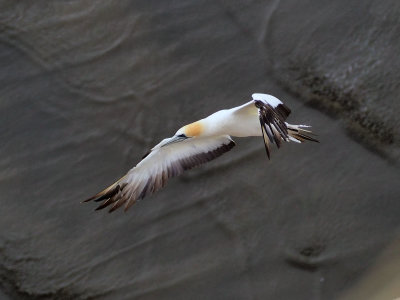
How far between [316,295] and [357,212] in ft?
2.13

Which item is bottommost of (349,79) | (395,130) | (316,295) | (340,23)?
(316,295)

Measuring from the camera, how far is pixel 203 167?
5.32 m

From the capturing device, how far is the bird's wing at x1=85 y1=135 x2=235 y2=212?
14.3 feet

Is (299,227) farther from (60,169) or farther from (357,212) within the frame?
(60,169)

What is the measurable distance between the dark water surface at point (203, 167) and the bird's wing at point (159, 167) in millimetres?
625

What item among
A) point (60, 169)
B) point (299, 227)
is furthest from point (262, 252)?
point (60, 169)

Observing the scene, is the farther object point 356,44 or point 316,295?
point 356,44

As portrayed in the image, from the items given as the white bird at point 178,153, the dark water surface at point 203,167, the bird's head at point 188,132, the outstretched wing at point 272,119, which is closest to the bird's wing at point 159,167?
the white bird at point 178,153

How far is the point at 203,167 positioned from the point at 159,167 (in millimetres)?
861

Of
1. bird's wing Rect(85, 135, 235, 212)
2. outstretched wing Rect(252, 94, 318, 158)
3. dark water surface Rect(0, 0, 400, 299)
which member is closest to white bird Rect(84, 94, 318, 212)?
bird's wing Rect(85, 135, 235, 212)

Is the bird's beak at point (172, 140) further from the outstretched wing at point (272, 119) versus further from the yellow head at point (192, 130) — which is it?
the outstretched wing at point (272, 119)

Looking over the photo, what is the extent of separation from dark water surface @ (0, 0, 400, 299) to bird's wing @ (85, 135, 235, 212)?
2.05 feet

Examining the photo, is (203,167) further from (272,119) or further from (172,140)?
(272,119)

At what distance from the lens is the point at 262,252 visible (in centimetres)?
513
